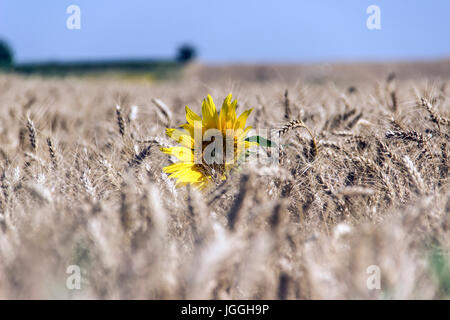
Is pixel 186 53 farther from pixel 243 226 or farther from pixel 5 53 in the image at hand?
pixel 243 226

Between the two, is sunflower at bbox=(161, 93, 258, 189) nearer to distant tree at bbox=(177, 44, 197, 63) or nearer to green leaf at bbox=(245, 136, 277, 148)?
green leaf at bbox=(245, 136, 277, 148)

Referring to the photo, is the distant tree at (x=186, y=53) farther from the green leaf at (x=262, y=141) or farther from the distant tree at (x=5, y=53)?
the green leaf at (x=262, y=141)

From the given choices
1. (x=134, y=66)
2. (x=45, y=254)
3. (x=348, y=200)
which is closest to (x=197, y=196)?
(x=45, y=254)

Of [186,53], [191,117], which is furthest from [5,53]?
[191,117]

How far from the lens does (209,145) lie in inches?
57.2

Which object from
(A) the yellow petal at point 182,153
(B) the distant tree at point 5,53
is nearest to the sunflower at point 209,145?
(A) the yellow petal at point 182,153

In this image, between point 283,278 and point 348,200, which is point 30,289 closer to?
point 283,278

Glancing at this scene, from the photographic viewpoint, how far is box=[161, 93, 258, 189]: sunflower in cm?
143

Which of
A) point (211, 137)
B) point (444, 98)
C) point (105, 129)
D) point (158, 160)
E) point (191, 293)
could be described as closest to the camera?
point (191, 293)

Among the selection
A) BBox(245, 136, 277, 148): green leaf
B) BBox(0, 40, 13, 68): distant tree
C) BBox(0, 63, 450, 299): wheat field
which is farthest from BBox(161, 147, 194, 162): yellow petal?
BBox(0, 40, 13, 68): distant tree

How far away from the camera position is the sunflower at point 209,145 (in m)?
1.43

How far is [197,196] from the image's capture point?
1.09 metres

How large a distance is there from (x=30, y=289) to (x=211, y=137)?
2.72ft

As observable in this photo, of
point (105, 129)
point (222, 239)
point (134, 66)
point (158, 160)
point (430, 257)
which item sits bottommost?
point (430, 257)
